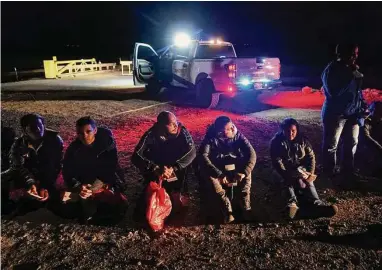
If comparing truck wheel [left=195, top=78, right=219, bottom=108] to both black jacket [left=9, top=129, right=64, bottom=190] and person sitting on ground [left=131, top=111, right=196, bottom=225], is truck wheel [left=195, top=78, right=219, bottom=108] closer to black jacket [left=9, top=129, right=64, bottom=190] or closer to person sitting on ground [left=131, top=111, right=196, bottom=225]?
person sitting on ground [left=131, top=111, right=196, bottom=225]

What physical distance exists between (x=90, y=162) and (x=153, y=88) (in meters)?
9.84

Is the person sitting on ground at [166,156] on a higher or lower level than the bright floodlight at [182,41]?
lower

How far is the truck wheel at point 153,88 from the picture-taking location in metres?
13.4

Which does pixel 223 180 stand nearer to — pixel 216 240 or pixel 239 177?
pixel 239 177

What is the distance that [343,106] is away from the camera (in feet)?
16.6

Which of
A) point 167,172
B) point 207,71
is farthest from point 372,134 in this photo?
point 207,71

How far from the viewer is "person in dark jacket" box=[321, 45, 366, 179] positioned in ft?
16.2

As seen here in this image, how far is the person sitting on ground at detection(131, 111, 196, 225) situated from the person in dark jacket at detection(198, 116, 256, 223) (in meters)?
0.24

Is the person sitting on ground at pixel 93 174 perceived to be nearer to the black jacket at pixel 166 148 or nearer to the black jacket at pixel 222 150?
the black jacket at pixel 166 148

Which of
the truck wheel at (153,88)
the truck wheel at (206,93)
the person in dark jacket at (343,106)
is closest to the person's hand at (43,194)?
the person in dark jacket at (343,106)

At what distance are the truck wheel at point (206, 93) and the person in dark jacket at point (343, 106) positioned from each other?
570 cm

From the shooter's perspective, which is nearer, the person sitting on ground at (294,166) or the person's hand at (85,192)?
the person's hand at (85,192)

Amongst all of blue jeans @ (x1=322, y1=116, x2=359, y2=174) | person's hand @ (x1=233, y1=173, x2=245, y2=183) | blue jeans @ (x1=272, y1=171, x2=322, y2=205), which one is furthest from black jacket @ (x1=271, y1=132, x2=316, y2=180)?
blue jeans @ (x1=322, y1=116, x2=359, y2=174)

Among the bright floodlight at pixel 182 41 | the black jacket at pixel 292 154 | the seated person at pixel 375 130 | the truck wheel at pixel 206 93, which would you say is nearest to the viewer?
the black jacket at pixel 292 154
